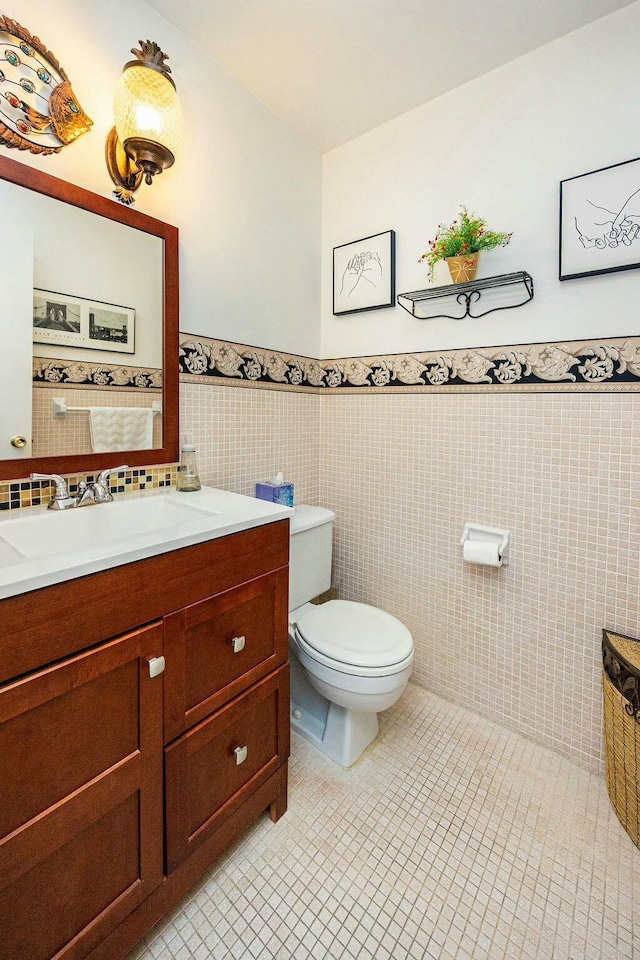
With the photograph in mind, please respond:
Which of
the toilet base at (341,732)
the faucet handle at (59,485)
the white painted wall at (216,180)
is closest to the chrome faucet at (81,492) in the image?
the faucet handle at (59,485)

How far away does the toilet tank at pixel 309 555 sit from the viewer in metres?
1.71

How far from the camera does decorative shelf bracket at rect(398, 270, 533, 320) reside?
153 cm

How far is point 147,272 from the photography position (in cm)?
140

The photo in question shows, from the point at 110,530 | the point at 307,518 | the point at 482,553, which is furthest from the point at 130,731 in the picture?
the point at 482,553

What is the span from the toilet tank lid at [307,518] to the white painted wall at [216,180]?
0.75 metres

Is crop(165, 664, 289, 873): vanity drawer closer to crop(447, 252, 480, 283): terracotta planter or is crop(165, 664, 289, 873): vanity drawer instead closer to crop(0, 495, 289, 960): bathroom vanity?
crop(0, 495, 289, 960): bathroom vanity

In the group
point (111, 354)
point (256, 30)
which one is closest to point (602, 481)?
point (111, 354)

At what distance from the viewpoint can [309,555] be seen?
5.88 ft

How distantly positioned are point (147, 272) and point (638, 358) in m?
1.61

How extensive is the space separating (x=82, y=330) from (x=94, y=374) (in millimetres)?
129

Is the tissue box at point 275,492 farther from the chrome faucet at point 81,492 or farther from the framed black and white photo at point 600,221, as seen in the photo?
the framed black and white photo at point 600,221

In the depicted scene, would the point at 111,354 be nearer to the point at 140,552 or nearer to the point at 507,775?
the point at 140,552

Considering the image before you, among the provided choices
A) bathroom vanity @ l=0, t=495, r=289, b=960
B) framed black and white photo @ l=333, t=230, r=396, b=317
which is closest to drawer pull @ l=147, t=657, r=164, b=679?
bathroom vanity @ l=0, t=495, r=289, b=960

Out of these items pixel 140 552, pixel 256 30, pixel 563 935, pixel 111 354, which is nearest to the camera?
pixel 140 552
